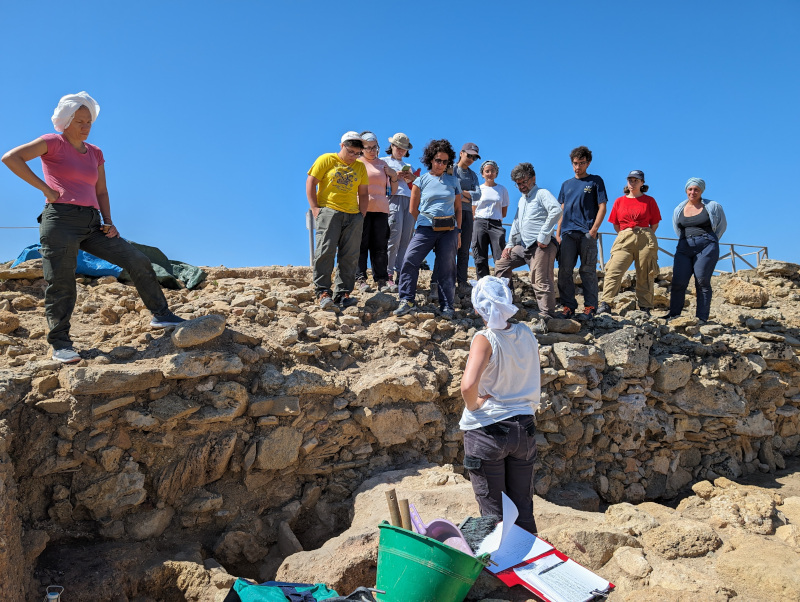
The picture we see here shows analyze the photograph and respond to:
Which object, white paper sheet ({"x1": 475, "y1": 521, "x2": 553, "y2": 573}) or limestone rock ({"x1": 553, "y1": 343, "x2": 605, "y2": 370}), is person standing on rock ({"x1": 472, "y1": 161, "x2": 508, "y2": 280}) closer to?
limestone rock ({"x1": 553, "y1": 343, "x2": 605, "y2": 370})

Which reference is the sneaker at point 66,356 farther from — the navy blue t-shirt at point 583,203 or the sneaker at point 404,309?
the navy blue t-shirt at point 583,203

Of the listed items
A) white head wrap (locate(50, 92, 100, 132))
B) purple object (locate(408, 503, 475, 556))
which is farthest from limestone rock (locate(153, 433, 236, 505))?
white head wrap (locate(50, 92, 100, 132))

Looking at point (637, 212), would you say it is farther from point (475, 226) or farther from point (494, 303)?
point (494, 303)

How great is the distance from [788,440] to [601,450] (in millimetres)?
2984

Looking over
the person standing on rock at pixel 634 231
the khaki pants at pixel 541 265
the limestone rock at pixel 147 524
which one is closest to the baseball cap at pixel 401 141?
the khaki pants at pixel 541 265

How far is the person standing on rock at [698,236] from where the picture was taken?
7.33 meters

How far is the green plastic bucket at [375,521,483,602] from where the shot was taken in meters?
2.82

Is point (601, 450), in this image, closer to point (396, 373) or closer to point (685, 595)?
point (396, 373)

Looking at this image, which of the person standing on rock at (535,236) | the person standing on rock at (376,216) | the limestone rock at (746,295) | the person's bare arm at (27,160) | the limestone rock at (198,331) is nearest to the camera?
the person's bare arm at (27,160)

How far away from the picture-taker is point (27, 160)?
175 inches

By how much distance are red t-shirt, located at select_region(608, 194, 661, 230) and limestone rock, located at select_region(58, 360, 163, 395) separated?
19.4 ft

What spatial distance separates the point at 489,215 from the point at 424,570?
16.8ft

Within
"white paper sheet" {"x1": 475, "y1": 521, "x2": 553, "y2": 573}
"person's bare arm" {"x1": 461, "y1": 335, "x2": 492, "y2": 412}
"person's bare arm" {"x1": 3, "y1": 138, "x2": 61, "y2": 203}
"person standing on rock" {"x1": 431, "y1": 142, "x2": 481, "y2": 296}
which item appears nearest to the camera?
"white paper sheet" {"x1": 475, "y1": 521, "x2": 553, "y2": 573}

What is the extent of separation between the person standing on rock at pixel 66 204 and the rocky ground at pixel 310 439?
442 millimetres
